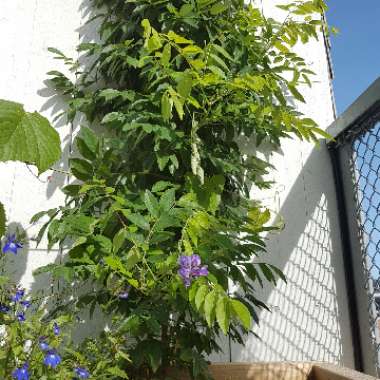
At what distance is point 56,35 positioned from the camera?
1.91 metres

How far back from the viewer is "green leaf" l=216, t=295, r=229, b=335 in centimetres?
78

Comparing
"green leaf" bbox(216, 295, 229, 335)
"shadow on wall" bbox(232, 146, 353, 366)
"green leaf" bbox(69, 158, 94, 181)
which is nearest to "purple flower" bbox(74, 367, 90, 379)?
"green leaf" bbox(216, 295, 229, 335)

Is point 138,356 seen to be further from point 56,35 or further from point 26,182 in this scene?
point 56,35

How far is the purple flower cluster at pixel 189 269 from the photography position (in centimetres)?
94

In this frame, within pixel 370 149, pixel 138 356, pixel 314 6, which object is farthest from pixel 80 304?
pixel 314 6

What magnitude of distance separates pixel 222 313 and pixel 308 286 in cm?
115

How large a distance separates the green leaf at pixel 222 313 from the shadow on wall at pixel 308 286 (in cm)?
98

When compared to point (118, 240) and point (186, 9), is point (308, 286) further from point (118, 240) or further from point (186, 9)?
point (186, 9)

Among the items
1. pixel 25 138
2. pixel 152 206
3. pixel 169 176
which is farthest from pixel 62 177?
pixel 25 138

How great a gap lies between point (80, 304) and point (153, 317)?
40 cm

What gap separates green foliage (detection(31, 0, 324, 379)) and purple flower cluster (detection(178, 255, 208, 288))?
0.02 meters

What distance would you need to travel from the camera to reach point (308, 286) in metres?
1.83

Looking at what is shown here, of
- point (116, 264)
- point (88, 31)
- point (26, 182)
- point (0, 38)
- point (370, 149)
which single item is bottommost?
point (116, 264)

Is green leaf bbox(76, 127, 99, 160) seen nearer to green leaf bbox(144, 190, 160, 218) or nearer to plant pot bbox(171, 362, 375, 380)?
green leaf bbox(144, 190, 160, 218)
